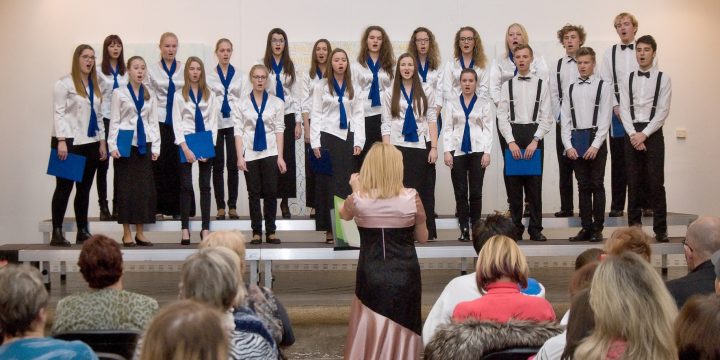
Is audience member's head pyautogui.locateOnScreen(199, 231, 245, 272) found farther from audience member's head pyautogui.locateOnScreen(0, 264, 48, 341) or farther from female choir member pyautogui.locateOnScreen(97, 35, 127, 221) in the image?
female choir member pyautogui.locateOnScreen(97, 35, 127, 221)

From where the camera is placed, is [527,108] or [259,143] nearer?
[259,143]

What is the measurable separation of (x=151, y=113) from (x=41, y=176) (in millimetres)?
3104

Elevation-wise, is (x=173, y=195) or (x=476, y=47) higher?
(x=476, y=47)

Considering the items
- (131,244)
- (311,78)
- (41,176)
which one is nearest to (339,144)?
(311,78)

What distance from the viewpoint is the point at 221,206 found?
905 centimetres

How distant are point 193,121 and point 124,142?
2.10ft

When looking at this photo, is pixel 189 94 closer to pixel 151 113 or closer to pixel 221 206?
pixel 151 113

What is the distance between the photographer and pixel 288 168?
30.1 feet

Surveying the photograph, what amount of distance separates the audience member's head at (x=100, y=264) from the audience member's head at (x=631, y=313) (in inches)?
86.5

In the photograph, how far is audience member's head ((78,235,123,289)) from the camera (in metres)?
4.07

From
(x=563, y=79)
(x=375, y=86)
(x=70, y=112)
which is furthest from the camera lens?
(x=563, y=79)

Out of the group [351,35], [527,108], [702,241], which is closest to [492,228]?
[702,241]

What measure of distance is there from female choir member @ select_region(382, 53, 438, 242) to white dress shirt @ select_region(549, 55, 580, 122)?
1299 mm

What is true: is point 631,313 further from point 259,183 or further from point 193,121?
point 193,121
